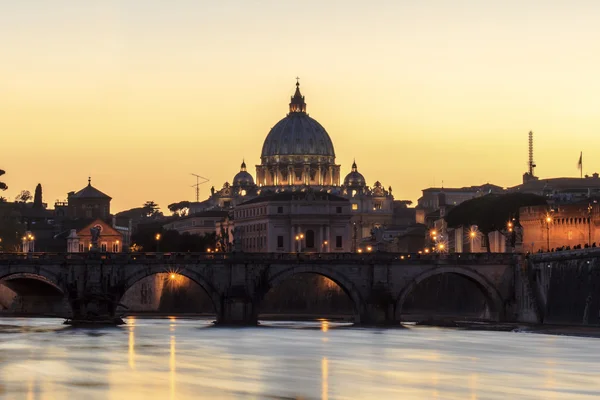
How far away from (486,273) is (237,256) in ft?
64.7

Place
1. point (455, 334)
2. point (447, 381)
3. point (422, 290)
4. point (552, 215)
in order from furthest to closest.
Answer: point (422, 290) → point (552, 215) → point (455, 334) → point (447, 381)

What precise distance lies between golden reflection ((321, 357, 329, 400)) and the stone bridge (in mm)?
38321

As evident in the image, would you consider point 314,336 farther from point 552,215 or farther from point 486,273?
point 552,215

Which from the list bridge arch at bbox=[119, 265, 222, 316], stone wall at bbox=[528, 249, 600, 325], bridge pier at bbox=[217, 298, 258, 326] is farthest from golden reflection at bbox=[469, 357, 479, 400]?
bridge arch at bbox=[119, 265, 222, 316]

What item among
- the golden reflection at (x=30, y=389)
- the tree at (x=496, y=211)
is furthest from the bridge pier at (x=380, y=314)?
the golden reflection at (x=30, y=389)

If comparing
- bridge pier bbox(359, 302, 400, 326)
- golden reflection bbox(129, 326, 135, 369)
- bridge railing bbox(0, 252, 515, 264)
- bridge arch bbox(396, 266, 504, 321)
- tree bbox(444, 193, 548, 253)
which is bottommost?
golden reflection bbox(129, 326, 135, 369)

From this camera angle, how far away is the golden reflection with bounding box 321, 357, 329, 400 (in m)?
84.8

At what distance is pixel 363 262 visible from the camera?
144500mm

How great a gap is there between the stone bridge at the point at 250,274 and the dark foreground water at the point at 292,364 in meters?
7.62

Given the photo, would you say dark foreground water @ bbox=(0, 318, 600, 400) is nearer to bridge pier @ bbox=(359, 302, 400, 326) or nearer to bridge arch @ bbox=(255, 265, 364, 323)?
bridge pier @ bbox=(359, 302, 400, 326)

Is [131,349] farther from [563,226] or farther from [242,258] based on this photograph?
[563,226]

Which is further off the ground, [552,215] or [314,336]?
[552,215]

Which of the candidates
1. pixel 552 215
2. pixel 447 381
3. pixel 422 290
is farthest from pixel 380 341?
pixel 422 290

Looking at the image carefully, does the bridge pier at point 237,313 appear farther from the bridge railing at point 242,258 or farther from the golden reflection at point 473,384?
the golden reflection at point 473,384
